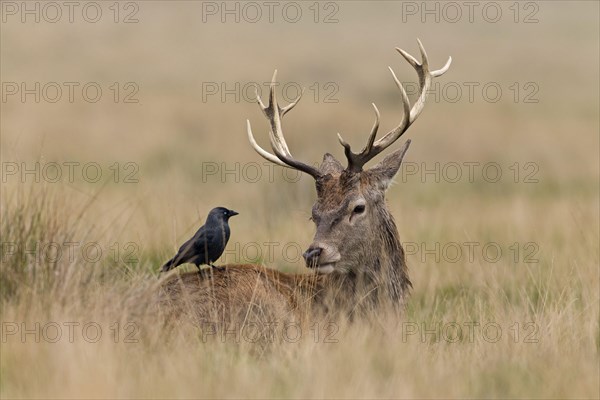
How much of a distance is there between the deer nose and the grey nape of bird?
51cm

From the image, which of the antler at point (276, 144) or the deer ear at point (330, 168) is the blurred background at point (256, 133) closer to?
the antler at point (276, 144)

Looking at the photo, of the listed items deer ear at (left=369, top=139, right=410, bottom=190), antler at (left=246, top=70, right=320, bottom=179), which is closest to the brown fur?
deer ear at (left=369, top=139, right=410, bottom=190)

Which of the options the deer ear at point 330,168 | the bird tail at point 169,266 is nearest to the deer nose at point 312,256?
the deer ear at point 330,168

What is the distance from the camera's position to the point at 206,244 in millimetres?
6930

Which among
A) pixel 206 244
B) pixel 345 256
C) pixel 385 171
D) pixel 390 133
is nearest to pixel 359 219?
pixel 345 256

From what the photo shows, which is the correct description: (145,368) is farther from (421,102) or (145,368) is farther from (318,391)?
(421,102)

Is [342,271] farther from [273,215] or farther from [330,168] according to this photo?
[273,215]

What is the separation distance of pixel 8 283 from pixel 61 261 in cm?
Result: 30

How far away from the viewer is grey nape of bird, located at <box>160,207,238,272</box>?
22.7ft

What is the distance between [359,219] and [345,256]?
0.83ft

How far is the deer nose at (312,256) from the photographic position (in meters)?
7.12

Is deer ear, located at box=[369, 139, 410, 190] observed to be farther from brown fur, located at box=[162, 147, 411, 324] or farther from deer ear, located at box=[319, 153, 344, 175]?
deer ear, located at box=[319, 153, 344, 175]

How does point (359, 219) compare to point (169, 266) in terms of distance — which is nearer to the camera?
point (169, 266)

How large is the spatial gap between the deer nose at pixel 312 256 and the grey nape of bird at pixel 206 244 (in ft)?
1.67
